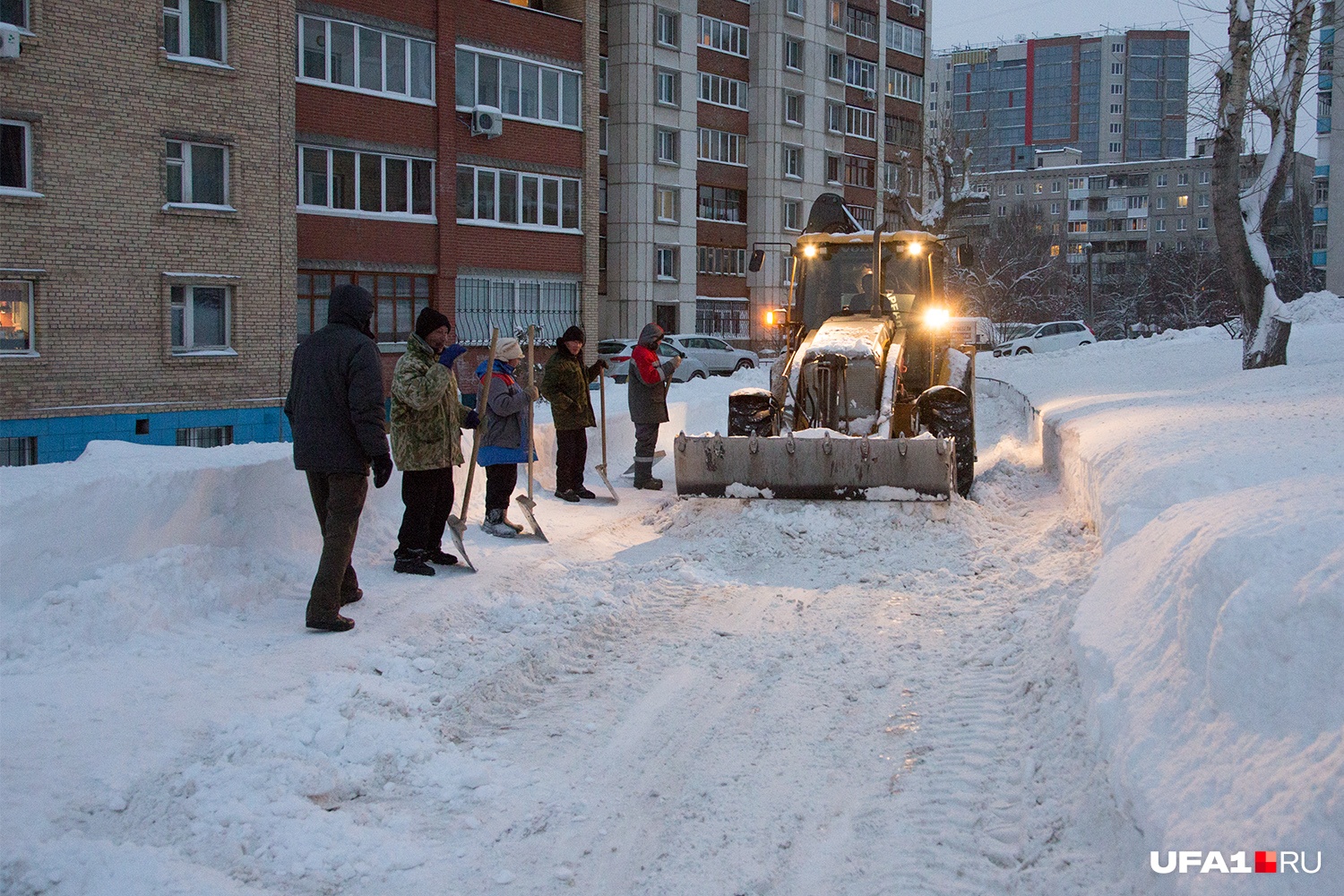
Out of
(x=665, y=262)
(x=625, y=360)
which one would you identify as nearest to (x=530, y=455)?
(x=625, y=360)

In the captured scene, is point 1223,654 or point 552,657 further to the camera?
point 552,657

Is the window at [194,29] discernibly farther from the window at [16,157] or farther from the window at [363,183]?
the window at [363,183]

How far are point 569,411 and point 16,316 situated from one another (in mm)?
12633

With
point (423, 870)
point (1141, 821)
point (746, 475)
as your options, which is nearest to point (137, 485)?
point (423, 870)

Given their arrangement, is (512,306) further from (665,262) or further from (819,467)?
(819,467)

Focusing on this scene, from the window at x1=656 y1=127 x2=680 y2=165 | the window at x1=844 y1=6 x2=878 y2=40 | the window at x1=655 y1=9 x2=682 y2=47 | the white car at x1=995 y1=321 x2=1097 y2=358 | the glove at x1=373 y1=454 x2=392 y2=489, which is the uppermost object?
the window at x1=844 y1=6 x2=878 y2=40

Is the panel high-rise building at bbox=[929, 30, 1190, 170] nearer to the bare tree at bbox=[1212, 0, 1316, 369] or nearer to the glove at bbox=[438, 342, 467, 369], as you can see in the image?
the bare tree at bbox=[1212, 0, 1316, 369]

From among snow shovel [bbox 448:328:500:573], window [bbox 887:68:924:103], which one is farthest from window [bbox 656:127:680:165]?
snow shovel [bbox 448:328:500:573]

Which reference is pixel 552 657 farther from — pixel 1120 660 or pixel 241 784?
pixel 1120 660

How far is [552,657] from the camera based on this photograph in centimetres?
638

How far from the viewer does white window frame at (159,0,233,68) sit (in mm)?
20859

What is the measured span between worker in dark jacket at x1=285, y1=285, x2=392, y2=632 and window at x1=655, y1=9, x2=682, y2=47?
38719mm

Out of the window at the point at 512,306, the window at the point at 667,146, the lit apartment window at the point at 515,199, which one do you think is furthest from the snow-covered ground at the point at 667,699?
the window at the point at 667,146

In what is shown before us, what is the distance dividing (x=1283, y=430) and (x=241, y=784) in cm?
780
